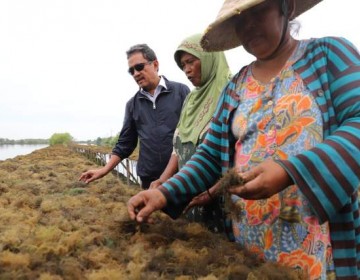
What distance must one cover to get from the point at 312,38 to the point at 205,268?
3.66ft

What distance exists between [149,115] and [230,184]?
2.59m

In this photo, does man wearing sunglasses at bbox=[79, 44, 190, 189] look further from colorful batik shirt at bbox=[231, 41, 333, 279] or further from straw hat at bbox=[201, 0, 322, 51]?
colorful batik shirt at bbox=[231, 41, 333, 279]

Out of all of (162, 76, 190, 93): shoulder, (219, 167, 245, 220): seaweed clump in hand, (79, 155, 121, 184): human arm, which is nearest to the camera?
(219, 167, 245, 220): seaweed clump in hand

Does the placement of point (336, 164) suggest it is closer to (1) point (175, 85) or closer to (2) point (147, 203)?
(2) point (147, 203)

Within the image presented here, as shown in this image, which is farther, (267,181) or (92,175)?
(92,175)

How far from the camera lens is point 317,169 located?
1240 mm

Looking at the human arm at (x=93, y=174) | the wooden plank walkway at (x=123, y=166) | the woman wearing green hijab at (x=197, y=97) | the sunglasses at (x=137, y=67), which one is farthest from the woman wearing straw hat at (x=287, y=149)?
the wooden plank walkway at (x=123, y=166)

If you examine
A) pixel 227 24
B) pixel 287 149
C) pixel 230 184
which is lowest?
pixel 230 184

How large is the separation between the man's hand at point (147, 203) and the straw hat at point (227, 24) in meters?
0.86

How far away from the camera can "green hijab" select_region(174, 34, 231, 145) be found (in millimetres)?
2816

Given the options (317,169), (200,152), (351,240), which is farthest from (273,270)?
(200,152)

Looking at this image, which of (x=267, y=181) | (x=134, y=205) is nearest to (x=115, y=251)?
(x=134, y=205)

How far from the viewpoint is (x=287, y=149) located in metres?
1.51

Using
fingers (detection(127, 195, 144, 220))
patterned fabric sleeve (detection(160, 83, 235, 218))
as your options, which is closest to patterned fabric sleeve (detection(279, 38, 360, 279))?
patterned fabric sleeve (detection(160, 83, 235, 218))
